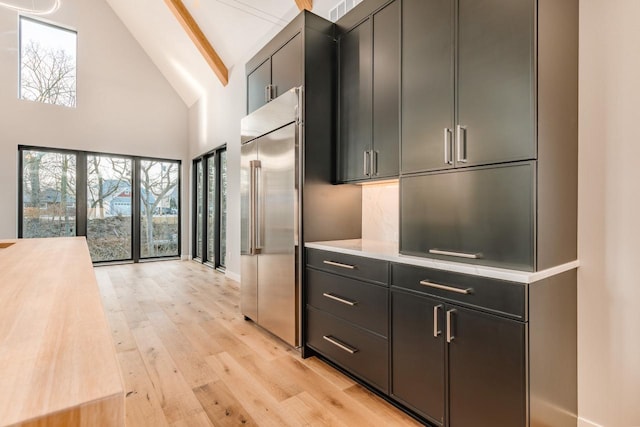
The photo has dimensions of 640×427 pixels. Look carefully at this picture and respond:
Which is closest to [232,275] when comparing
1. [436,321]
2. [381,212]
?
[381,212]

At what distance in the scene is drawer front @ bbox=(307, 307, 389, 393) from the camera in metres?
1.97

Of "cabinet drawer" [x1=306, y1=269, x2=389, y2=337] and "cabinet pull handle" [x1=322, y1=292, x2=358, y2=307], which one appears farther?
"cabinet pull handle" [x1=322, y1=292, x2=358, y2=307]

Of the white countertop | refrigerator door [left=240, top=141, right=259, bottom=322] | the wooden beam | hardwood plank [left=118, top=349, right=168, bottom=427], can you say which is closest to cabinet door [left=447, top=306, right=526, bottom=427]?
the white countertop

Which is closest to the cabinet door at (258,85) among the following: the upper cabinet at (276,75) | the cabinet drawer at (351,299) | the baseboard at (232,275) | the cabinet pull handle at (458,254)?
the upper cabinet at (276,75)

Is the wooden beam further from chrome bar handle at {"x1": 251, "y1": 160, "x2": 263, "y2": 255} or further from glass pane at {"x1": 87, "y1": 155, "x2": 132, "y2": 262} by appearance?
chrome bar handle at {"x1": 251, "y1": 160, "x2": 263, "y2": 255}

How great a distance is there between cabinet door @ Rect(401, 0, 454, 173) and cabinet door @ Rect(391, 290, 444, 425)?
2.53 feet

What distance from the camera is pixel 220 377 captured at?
2.28 m

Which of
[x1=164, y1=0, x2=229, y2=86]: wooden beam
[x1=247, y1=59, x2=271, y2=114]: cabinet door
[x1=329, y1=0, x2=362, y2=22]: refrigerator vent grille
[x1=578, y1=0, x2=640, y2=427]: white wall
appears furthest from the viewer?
[x1=164, y1=0, x2=229, y2=86]: wooden beam

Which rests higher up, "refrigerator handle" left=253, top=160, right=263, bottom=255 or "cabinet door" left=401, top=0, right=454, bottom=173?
"cabinet door" left=401, top=0, right=454, bottom=173

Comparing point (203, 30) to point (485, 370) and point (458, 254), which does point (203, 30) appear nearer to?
point (458, 254)

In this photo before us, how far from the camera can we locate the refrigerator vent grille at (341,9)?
9.38 feet

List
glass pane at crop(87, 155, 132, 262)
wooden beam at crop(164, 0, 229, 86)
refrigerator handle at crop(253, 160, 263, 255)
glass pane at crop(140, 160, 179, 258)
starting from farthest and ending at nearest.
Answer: glass pane at crop(140, 160, 179, 258)
glass pane at crop(87, 155, 132, 262)
wooden beam at crop(164, 0, 229, 86)
refrigerator handle at crop(253, 160, 263, 255)

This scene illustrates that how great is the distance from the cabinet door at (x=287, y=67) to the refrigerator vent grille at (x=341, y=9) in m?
0.58

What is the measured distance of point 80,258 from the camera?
170 centimetres
